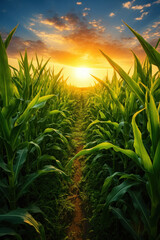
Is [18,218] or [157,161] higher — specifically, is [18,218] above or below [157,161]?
below

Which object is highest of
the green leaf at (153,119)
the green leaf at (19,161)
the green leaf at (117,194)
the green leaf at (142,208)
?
the green leaf at (153,119)

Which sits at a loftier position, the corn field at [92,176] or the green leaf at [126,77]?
the green leaf at [126,77]

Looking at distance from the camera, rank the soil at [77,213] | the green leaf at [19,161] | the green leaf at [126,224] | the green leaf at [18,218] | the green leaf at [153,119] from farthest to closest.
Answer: the soil at [77,213] → the green leaf at [19,161] → the green leaf at [126,224] → the green leaf at [18,218] → the green leaf at [153,119]

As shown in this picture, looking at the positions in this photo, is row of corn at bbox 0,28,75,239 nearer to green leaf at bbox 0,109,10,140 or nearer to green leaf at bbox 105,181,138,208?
green leaf at bbox 0,109,10,140

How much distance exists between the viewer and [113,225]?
4.31ft

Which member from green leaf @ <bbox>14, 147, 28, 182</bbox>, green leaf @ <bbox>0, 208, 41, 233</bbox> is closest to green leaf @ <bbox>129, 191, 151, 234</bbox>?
green leaf @ <bbox>0, 208, 41, 233</bbox>

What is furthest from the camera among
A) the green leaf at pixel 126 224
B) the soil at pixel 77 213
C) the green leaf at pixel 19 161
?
the soil at pixel 77 213

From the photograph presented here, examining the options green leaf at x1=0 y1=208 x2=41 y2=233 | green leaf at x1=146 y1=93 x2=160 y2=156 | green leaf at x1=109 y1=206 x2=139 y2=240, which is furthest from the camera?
A: green leaf at x1=109 y1=206 x2=139 y2=240

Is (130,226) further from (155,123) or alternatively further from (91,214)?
(155,123)

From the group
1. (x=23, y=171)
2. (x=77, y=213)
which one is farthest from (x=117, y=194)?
(x=23, y=171)

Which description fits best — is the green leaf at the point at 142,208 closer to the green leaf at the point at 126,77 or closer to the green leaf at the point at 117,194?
the green leaf at the point at 117,194

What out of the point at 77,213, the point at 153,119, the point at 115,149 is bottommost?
the point at 77,213

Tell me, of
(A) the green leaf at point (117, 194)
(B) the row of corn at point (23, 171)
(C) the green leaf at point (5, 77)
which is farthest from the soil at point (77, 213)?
(C) the green leaf at point (5, 77)

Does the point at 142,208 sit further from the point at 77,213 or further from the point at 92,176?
the point at 92,176
